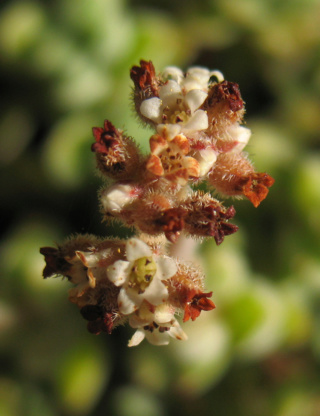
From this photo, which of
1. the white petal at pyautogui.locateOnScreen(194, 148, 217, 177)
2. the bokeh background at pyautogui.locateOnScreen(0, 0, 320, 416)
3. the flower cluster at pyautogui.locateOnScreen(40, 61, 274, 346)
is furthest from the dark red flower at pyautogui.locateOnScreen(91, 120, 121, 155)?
the bokeh background at pyautogui.locateOnScreen(0, 0, 320, 416)

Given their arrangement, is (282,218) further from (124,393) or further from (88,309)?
(88,309)

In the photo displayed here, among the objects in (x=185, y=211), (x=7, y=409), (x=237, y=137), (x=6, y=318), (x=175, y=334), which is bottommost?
(x=7, y=409)

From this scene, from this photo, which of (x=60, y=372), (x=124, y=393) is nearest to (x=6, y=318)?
(x=60, y=372)

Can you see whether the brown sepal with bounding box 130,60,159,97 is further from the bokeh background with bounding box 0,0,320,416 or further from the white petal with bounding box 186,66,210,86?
the bokeh background with bounding box 0,0,320,416

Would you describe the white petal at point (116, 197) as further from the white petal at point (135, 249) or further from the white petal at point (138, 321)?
the white petal at point (138, 321)

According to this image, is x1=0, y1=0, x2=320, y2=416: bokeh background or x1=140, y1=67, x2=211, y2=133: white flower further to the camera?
x1=0, y1=0, x2=320, y2=416: bokeh background

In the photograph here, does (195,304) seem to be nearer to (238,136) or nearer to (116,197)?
(116,197)
